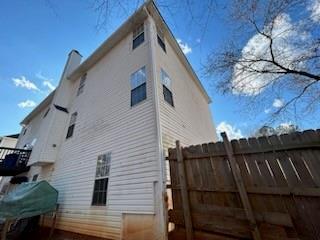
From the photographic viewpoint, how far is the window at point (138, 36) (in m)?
7.73

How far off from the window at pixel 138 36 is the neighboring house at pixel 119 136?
0.20 ft

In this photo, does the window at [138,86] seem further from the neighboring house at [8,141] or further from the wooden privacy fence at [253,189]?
the neighboring house at [8,141]

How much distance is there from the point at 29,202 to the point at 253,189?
7205mm

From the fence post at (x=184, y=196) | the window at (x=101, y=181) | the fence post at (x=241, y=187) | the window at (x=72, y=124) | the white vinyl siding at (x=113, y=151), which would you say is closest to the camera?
the fence post at (x=241, y=187)

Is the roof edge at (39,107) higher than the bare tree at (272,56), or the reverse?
the roof edge at (39,107)

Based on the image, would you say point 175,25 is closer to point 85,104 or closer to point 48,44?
point 48,44

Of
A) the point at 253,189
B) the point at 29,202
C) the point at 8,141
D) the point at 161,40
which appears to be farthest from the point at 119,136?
the point at 8,141

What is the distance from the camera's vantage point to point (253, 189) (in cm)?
289

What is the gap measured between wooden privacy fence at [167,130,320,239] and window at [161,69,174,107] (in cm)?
315

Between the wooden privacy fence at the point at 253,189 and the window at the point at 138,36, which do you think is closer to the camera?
the wooden privacy fence at the point at 253,189

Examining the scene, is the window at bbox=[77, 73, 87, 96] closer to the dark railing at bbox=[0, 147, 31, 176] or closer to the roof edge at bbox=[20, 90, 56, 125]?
the roof edge at bbox=[20, 90, 56, 125]

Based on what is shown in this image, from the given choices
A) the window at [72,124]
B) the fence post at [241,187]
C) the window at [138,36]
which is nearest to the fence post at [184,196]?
the fence post at [241,187]

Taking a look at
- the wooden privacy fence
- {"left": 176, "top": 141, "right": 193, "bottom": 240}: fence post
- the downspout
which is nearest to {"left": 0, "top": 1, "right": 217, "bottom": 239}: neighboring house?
the downspout

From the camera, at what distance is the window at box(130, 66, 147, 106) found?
20.1 ft
